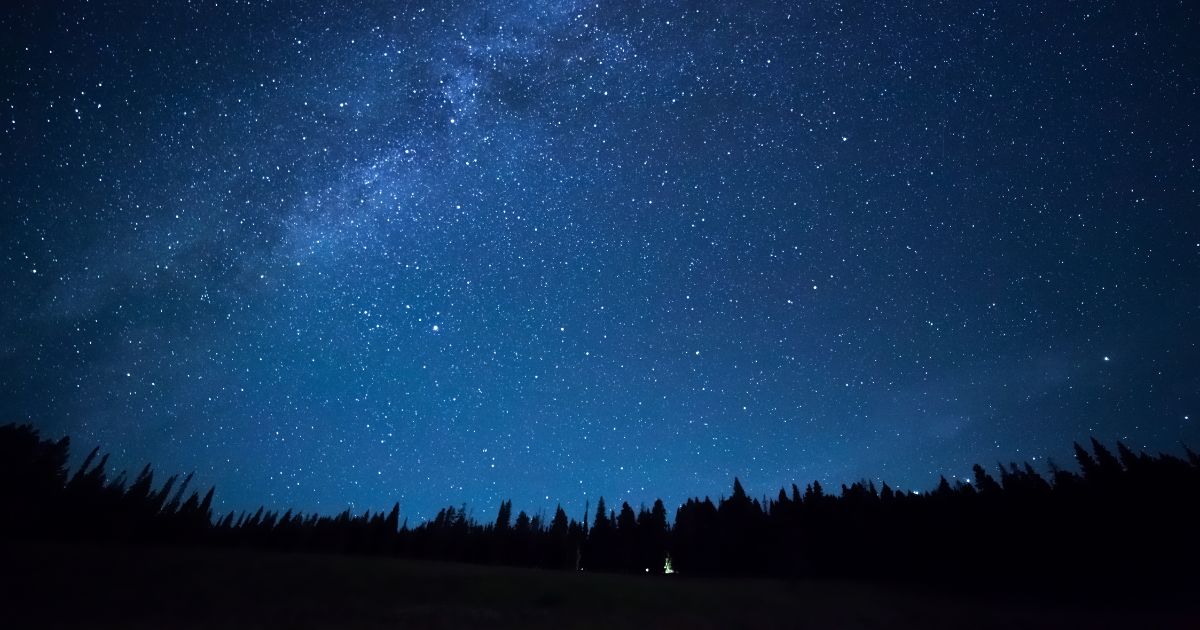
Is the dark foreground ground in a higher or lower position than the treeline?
lower

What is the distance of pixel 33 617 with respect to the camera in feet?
120

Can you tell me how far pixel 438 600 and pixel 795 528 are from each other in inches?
2375

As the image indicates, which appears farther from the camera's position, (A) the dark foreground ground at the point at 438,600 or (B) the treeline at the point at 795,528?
(B) the treeline at the point at 795,528

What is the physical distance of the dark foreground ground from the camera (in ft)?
130

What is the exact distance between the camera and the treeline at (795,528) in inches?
2375

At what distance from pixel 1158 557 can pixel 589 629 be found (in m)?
58.6

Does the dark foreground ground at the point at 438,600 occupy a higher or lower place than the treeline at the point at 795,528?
lower

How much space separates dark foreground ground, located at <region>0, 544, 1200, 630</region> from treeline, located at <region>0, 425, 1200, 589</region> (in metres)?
10.1

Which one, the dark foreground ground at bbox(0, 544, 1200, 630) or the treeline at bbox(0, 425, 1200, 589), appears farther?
the treeline at bbox(0, 425, 1200, 589)

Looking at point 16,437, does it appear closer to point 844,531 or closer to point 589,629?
point 589,629

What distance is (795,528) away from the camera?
86.8m

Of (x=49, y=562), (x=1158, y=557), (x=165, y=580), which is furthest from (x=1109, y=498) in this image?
(x=49, y=562)

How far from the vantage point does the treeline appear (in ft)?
198

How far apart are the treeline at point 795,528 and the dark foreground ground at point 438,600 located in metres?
10.1
